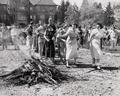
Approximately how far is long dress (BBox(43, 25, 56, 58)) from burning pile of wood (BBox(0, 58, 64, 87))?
3.92 metres

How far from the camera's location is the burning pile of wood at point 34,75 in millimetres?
8320

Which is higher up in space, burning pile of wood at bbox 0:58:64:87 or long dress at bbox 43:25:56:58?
long dress at bbox 43:25:56:58

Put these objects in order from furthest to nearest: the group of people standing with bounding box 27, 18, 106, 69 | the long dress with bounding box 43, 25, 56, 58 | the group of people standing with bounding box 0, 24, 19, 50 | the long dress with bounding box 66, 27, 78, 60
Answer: the group of people standing with bounding box 0, 24, 19, 50
the long dress with bounding box 43, 25, 56, 58
the long dress with bounding box 66, 27, 78, 60
the group of people standing with bounding box 27, 18, 106, 69

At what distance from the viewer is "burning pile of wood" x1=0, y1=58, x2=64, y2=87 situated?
27.3 feet

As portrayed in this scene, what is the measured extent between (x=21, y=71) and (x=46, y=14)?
9261cm

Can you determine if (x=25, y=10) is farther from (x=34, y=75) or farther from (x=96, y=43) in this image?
(x=34, y=75)

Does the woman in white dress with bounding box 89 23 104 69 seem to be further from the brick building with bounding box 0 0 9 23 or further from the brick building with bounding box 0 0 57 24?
the brick building with bounding box 0 0 9 23

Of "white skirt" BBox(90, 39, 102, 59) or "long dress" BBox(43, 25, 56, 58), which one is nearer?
"white skirt" BBox(90, 39, 102, 59)


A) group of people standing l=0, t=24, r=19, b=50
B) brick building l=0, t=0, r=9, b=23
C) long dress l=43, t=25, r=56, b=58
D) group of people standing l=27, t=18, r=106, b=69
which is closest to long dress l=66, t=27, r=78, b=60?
group of people standing l=27, t=18, r=106, b=69

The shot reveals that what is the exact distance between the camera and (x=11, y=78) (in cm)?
856

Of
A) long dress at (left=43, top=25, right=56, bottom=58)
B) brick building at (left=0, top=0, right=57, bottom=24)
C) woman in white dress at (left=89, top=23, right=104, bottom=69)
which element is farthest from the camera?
brick building at (left=0, top=0, right=57, bottom=24)

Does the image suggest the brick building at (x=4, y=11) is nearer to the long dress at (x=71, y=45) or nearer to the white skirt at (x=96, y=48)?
the long dress at (x=71, y=45)

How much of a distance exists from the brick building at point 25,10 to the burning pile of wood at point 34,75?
83.1 m

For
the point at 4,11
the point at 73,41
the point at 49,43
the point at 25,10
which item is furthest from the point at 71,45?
the point at 25,10
